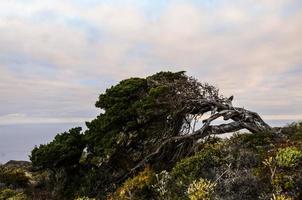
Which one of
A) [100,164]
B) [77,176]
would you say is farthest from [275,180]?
[77,176]

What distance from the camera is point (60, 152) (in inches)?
765

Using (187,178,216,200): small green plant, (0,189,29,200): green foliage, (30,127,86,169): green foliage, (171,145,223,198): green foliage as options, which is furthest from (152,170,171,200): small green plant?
(0,189,29,200): green foliage

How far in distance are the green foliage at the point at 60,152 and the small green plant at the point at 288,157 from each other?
30.4ft

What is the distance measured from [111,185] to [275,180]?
8.04 meters

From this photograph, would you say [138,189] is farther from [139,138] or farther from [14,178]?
[14,178]

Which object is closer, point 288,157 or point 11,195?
point 288,157

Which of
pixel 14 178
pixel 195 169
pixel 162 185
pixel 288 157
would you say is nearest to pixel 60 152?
pixel 14 178

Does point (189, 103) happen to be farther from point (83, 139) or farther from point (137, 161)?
point (83, 139)

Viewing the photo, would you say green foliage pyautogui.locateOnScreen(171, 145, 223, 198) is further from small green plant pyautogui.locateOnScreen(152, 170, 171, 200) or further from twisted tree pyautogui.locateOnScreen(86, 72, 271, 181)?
twisted tree pyautogui.locateOnScreen(86, 72, 271, 181)

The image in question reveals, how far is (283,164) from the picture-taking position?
12781 millimetres

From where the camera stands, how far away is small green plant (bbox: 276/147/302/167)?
12.8 m

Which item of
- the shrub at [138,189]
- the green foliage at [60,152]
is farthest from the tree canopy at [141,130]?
the shrub at [138,189]

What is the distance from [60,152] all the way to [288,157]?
9.96 m

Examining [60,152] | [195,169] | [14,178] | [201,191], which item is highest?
[60,152]
